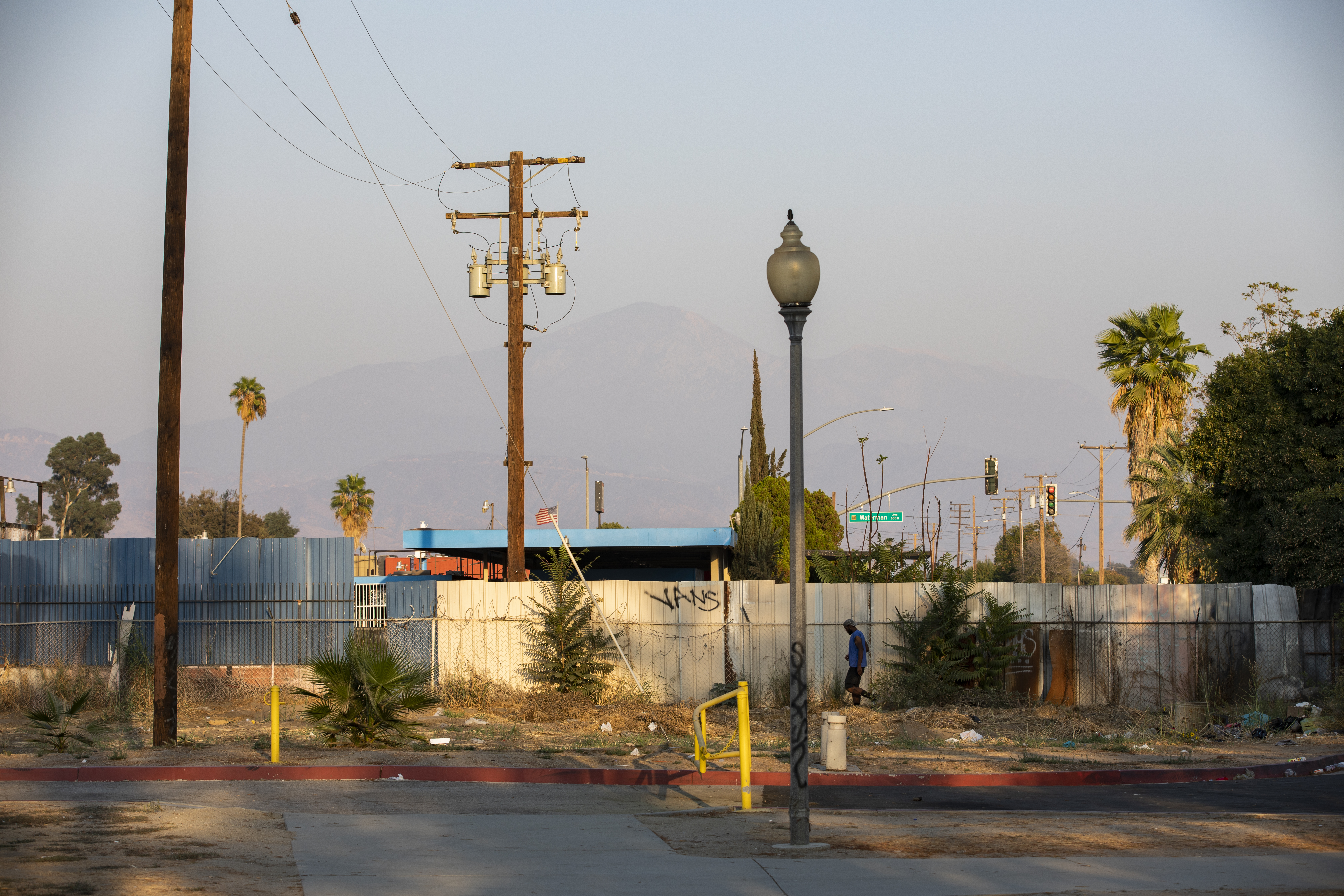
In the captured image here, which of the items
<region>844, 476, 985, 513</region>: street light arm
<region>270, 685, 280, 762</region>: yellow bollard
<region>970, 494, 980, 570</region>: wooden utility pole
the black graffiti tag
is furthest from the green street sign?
<region>270, 685, 280, 762</region>: yellow bollard

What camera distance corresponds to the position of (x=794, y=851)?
9203 mm

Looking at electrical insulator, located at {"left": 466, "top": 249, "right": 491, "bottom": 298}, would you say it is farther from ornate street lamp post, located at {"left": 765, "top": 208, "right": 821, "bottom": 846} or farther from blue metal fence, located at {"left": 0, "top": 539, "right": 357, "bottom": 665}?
ornate street lamp post, located at {"left": 765, "top": 208, "right": 821, "bottom": 846}

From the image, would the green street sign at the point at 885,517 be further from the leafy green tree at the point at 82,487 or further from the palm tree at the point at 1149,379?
the leafy green tree at the point at 82,487

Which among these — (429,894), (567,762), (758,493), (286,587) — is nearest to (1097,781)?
(567,762)

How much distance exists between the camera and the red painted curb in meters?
13.4

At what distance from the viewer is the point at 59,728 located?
15.5 meters

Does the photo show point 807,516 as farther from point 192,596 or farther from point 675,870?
point 675,870

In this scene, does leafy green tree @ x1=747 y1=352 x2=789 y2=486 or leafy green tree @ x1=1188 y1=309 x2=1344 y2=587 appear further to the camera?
leafy green tree @ x1=747 y1=352 x2=789 y2=486

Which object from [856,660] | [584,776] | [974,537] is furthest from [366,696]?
[974,537]

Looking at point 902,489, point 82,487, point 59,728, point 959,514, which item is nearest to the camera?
point 59,728

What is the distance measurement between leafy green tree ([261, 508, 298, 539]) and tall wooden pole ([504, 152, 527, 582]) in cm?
9194

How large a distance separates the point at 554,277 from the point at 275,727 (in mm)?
13708

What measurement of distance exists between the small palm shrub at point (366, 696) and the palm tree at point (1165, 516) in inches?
871

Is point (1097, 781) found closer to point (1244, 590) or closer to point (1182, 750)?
point (1182, 750)
